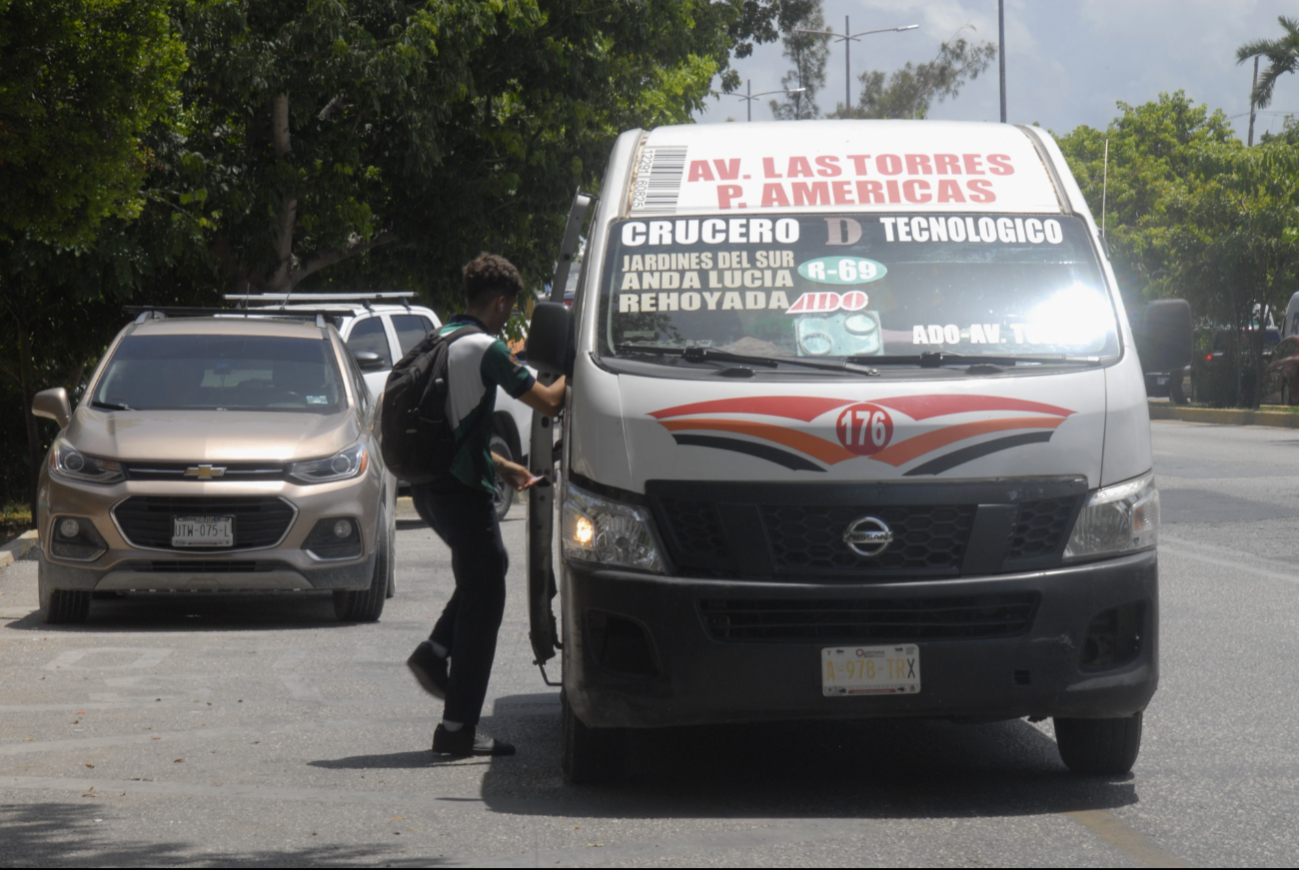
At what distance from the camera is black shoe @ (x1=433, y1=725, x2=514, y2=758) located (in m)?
6.52

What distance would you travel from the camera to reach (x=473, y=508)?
6.51 m

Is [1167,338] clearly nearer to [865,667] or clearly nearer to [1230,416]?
[865,667]

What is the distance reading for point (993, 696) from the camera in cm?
551

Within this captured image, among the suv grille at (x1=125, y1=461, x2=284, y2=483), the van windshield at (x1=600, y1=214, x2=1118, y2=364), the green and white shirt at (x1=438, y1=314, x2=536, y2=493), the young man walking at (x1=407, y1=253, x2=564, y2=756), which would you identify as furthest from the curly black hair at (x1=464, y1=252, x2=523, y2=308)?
the suv grille at (x1=125, y1=461, x2=284, y2=483)

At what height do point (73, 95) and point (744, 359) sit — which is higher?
point (73, 95)

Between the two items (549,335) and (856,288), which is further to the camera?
(856,288)

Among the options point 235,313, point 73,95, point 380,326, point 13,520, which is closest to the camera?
point 73,95

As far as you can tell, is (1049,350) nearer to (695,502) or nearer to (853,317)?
(853,317)

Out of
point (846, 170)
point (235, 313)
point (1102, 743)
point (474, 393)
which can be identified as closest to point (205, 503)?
point (235, 313)

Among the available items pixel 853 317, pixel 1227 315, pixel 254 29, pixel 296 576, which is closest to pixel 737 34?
Answer: pixel 1227 315

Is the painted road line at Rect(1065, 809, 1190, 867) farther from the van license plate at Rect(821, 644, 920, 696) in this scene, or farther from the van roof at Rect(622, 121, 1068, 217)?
the van roof at Rect(622, 121, 1068, 217)

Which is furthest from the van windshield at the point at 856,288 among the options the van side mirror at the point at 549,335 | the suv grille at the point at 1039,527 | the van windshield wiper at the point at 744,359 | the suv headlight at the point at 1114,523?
the suv grille at the point at 1039,527

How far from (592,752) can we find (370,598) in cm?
447

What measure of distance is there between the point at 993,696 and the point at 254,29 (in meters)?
15.6
